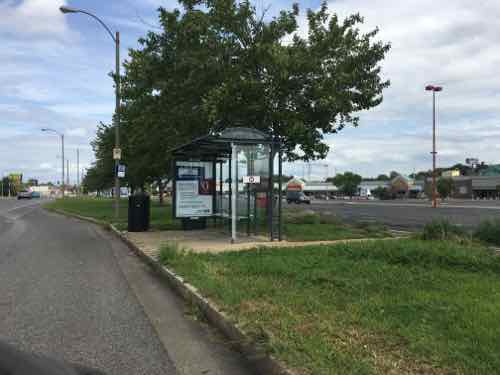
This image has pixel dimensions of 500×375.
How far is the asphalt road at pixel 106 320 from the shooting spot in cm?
432

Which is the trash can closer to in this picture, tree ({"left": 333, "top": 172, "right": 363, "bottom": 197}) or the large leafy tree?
the large leafy tree

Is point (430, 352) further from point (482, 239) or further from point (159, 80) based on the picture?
point (159, 80)

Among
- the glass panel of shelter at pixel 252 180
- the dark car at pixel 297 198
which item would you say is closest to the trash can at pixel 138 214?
the glass panel of shelter at pixel 252 180

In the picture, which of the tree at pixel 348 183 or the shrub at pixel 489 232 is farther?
the tree at pixel 348 183

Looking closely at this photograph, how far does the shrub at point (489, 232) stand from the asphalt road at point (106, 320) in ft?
26.3

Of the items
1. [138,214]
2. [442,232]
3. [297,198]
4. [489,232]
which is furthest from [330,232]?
[297,198]

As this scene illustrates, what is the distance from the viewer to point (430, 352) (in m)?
3.90

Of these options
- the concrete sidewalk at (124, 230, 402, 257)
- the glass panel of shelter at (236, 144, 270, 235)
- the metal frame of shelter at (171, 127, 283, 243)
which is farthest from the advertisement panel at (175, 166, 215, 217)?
the glass panel of shelter at (236, 144, 270, 235)

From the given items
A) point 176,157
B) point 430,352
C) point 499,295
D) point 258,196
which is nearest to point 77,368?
point 430,352

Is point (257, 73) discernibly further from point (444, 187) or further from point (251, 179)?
point (444, 187)

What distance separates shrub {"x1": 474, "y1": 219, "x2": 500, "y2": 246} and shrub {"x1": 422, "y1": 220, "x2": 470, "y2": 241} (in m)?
0.57

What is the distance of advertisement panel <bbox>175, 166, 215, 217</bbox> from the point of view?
14859 mm

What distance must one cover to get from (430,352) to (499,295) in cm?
233

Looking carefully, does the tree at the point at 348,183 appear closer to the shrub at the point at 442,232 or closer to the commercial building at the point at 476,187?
the commercial building at the point at 476,187
